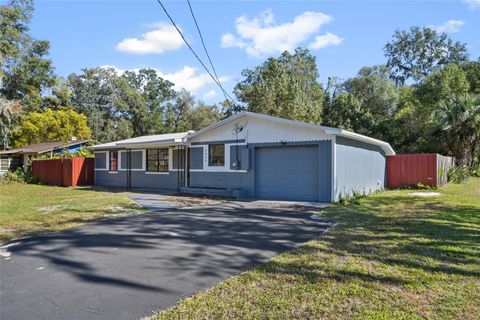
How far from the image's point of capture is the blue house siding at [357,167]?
12453 millimetres

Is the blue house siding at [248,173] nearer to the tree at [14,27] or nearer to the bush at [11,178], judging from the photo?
the bush at [11,178]

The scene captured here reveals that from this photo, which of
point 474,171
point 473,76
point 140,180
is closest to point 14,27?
point 140,180

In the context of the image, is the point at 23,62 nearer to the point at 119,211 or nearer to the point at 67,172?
the point at 67,172

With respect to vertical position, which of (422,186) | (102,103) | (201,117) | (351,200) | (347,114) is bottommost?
(351,200)

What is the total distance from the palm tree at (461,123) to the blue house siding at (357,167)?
8.25 meters

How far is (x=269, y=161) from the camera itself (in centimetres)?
1368

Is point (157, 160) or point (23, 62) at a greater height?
point (23, 62)

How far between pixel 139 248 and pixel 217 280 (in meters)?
2.08

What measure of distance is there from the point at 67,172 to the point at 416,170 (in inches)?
779

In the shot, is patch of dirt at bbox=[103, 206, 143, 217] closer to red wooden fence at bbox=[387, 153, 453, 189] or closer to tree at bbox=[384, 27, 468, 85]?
red wooden fence at bbox=[387, 153, 453, 189]

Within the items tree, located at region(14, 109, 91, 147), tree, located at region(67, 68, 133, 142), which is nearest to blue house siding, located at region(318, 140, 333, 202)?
tree, located at region(14, 109, 91, 147)

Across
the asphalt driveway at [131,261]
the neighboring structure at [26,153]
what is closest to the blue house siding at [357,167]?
the asphalt driveway at [131,261]

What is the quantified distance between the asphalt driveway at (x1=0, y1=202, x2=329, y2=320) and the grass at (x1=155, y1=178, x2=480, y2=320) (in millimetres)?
420

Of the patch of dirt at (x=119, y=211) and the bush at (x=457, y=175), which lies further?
the bush at (x=457, y=175)
